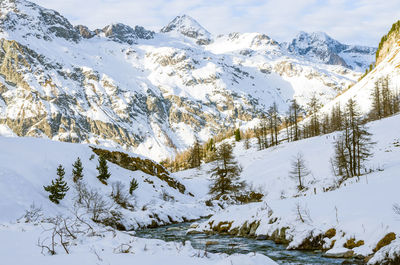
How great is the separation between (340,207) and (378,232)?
181 inches

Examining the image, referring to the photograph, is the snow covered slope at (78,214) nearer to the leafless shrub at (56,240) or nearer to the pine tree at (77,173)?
the leafless shrub at (56,240)

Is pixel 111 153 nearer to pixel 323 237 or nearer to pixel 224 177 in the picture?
pixel 224 177

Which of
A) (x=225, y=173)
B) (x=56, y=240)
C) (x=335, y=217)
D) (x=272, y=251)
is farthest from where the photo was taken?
(x=225, y=173)

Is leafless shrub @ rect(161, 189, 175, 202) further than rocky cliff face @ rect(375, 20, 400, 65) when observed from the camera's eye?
No

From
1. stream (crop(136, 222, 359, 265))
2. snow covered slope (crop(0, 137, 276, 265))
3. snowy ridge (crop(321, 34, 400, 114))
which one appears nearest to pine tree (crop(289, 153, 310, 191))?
snow covered slope (crop(0, 137, 276, 265))

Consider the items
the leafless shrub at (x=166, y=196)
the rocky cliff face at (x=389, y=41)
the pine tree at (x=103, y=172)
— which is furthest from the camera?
the rocky cliff face at (x=389, y=41)

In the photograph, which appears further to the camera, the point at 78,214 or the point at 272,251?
the point at 78,214

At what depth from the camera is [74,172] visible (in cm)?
3472

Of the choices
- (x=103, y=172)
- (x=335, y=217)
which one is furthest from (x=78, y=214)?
(x=335, y=217)

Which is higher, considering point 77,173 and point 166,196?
point 77,173

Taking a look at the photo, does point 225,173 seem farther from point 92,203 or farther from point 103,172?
point 92,203

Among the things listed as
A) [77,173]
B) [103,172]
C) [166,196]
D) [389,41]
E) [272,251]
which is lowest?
[272,251]

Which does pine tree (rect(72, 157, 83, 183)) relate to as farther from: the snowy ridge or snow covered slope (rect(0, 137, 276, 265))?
the snowy ridge

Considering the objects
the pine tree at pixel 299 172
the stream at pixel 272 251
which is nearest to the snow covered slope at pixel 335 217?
the stream at pixel 272 251
